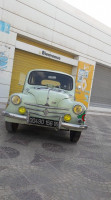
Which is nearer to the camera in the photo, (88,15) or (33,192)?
(33,192)

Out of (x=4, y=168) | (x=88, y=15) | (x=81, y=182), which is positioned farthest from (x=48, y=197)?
(x=88, y=15)

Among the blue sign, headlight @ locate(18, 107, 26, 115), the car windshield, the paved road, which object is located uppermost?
the blue sign

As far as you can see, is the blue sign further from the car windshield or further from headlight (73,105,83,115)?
headlight (73,105,83,115)

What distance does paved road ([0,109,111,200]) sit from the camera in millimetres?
1905

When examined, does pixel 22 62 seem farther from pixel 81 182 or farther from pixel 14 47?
pixel 81 182

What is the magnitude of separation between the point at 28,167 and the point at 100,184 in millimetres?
982

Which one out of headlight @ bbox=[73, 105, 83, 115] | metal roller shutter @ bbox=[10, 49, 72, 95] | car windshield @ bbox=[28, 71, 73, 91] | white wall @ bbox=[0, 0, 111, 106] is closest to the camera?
headlight @ bbox=[73, 105, 83, 115]

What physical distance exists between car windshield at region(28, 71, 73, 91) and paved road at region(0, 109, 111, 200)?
1.43 metres

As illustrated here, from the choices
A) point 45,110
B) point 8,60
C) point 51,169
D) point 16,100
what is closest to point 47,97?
point 45,110

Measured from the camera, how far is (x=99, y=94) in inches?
539

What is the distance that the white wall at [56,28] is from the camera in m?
8.55

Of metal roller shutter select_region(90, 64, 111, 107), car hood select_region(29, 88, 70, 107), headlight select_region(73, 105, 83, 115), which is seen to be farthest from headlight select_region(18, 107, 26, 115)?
metal roller shutter select_region(90, 64, 111, 107)

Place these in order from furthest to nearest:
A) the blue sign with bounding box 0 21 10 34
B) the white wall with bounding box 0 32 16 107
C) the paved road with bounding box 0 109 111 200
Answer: the white wall with bounding box 0 32 16 107 < the blue sign with bounding box 0 21 10 34 < the paved road with bounding box 0 109 111 200

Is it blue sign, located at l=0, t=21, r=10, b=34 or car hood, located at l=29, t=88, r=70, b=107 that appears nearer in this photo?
car hood, located at l=29, t=88, r=70, b=107
